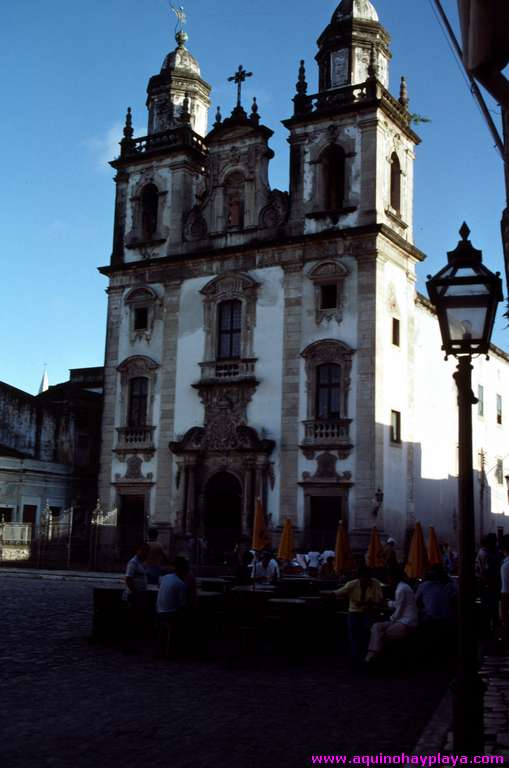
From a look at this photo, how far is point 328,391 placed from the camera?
32656 mm

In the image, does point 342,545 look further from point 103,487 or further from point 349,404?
point 103,487

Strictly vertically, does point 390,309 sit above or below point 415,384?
above

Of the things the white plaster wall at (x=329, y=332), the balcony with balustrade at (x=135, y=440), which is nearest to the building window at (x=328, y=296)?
the white plaster wall at (x=329, y=332)

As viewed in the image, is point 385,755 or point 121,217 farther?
point 121,217

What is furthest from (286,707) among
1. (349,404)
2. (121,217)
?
(121,217)

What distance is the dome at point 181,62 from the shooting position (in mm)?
42500

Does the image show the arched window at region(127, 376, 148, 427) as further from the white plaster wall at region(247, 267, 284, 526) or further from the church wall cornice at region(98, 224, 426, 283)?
the white plaster wall at region(247, 267, 284, 526)

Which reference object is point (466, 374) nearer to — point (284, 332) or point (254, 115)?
point (284, 332)

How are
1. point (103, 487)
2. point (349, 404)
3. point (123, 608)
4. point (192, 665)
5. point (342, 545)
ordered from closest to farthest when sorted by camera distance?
1. point (192, 665)
2. point (123, 608)
3. point (342, 545)
4. point (349, 404)
5. point (103, 487)

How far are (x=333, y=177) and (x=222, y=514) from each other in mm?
13487

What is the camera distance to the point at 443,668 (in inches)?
513

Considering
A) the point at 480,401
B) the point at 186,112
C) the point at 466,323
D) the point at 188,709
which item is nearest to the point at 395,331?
the point at 480,401

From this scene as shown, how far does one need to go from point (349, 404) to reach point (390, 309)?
3979mm

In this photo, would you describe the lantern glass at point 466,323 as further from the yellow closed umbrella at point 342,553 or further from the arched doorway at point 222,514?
the arched doorway at point 222,514
